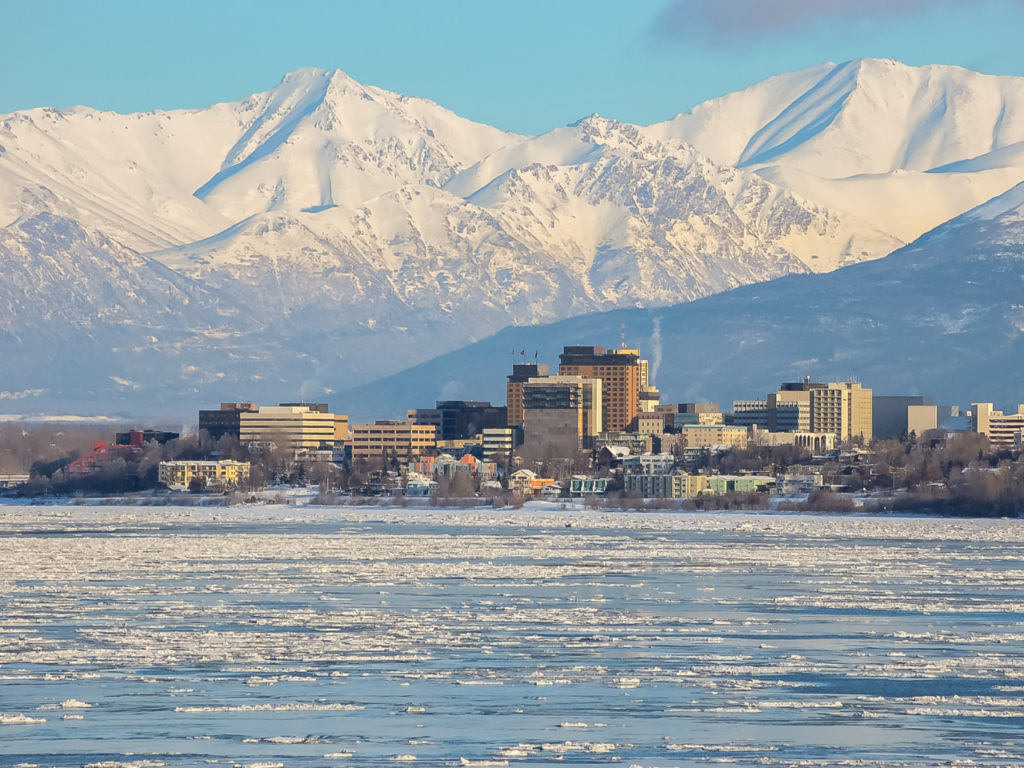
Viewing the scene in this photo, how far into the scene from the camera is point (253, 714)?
3834 cm

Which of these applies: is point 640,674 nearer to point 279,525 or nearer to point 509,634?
point 509,634

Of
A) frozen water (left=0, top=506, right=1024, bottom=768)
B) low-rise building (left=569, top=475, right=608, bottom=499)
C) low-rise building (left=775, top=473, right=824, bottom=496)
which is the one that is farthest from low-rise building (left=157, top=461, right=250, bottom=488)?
frozen water (left=0, top=506, right=1024, bottom=768)

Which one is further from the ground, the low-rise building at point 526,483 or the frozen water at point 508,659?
the low-rise building at point 526,483

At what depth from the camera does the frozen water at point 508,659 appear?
35906 millimetres

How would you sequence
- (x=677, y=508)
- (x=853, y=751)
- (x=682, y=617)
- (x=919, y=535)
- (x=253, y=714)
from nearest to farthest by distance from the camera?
1. (x=853, y=751)
2. (x=253, y=714)
3. (x=682, y=617)
4. (x=919, y=535)
5. (x=677, y=508)

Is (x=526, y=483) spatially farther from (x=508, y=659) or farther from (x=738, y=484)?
(x=508, y=659)

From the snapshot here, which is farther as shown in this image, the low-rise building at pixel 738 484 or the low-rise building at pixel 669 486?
the low-rise building at pixel 738 484

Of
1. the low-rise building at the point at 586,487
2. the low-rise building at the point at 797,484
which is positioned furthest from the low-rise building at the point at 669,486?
the low-rise building at the point at 797,484

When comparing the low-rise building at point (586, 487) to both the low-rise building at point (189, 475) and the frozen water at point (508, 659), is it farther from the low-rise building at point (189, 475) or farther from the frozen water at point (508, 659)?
the frozen water at point (508, 659)

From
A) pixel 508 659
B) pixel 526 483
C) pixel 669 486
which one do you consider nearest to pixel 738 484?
pixel 669 486

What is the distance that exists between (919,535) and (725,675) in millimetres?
61252

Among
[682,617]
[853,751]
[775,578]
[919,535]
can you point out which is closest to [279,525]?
[919,535]

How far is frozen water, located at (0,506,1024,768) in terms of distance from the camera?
3591 centimetres

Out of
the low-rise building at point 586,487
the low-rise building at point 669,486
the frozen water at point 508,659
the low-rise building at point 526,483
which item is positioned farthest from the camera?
the low-rise building at point 586,487
